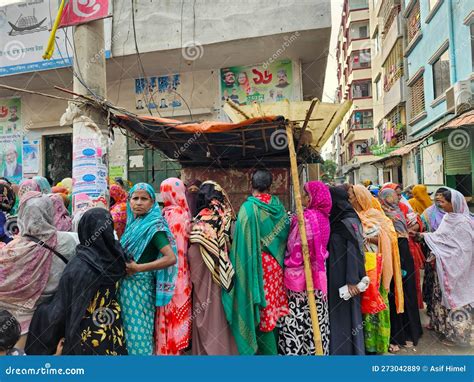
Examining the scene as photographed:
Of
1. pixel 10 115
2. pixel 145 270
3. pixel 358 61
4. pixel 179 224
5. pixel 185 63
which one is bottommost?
pixel 145 270

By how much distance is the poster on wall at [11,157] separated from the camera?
8656mm

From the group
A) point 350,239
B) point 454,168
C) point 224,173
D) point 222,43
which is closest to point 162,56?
point 222,43

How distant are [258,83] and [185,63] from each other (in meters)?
1.68

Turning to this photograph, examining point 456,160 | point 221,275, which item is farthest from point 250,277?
point 456,160

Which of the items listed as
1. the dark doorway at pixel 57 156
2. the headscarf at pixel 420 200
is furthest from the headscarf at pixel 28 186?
the dark doorway at pixel 57 156

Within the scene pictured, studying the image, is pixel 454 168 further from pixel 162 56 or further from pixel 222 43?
pixel 162 56

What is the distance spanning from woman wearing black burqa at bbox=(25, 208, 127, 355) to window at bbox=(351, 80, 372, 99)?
35387mm

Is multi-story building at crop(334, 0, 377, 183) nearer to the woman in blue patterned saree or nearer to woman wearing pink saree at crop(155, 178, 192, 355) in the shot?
woman wearing pink saree at crop(155, 178, 192, 355)

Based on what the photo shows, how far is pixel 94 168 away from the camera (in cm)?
386

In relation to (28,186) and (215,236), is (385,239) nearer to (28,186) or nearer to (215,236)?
(215,236)

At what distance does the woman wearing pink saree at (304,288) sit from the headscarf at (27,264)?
190cm

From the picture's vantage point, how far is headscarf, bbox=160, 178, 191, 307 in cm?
269

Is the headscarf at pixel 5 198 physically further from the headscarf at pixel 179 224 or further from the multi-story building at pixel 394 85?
the multi-story building at pixel 394 85

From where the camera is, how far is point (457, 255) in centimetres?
346
